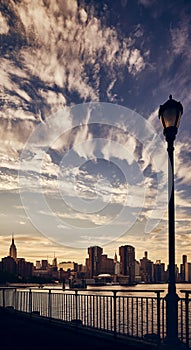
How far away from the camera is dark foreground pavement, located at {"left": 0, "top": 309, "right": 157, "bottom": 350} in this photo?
9.37 m

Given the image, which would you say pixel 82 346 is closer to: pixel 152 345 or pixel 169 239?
pixel 152 345

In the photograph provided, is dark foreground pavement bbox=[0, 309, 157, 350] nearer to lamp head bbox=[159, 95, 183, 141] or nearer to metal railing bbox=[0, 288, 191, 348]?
metal railing bbox=[0, 288, 191, 348]

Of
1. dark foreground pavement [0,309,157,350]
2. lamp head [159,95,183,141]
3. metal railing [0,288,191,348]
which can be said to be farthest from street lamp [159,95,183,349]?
dark foreground pavement [0,309,157,350]

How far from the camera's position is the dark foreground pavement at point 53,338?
9367 mm

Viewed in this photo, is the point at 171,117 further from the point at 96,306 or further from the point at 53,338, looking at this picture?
Result: the point at 96,306

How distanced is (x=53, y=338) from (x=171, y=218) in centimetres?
503

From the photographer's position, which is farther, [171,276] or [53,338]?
[53,338]

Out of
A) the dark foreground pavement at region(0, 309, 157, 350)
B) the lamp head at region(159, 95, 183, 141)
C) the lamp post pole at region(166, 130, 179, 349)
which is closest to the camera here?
the lamp post pole at region(166, 130, 179, 349)

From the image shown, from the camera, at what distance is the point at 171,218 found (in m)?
8.73

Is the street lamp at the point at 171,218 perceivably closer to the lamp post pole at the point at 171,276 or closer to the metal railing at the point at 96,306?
the lamp post pole at the point at 171,276

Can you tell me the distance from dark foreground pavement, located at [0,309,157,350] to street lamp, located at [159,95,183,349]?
0.93 m

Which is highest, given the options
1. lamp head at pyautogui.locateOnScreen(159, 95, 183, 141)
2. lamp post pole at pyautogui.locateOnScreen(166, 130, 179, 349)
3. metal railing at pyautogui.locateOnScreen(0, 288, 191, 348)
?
lamp head at pyautogui.locateOnScreen(159, 95, 183, 141)

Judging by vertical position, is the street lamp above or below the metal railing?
above

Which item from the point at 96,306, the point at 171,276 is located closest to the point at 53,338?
the point at 171,276
